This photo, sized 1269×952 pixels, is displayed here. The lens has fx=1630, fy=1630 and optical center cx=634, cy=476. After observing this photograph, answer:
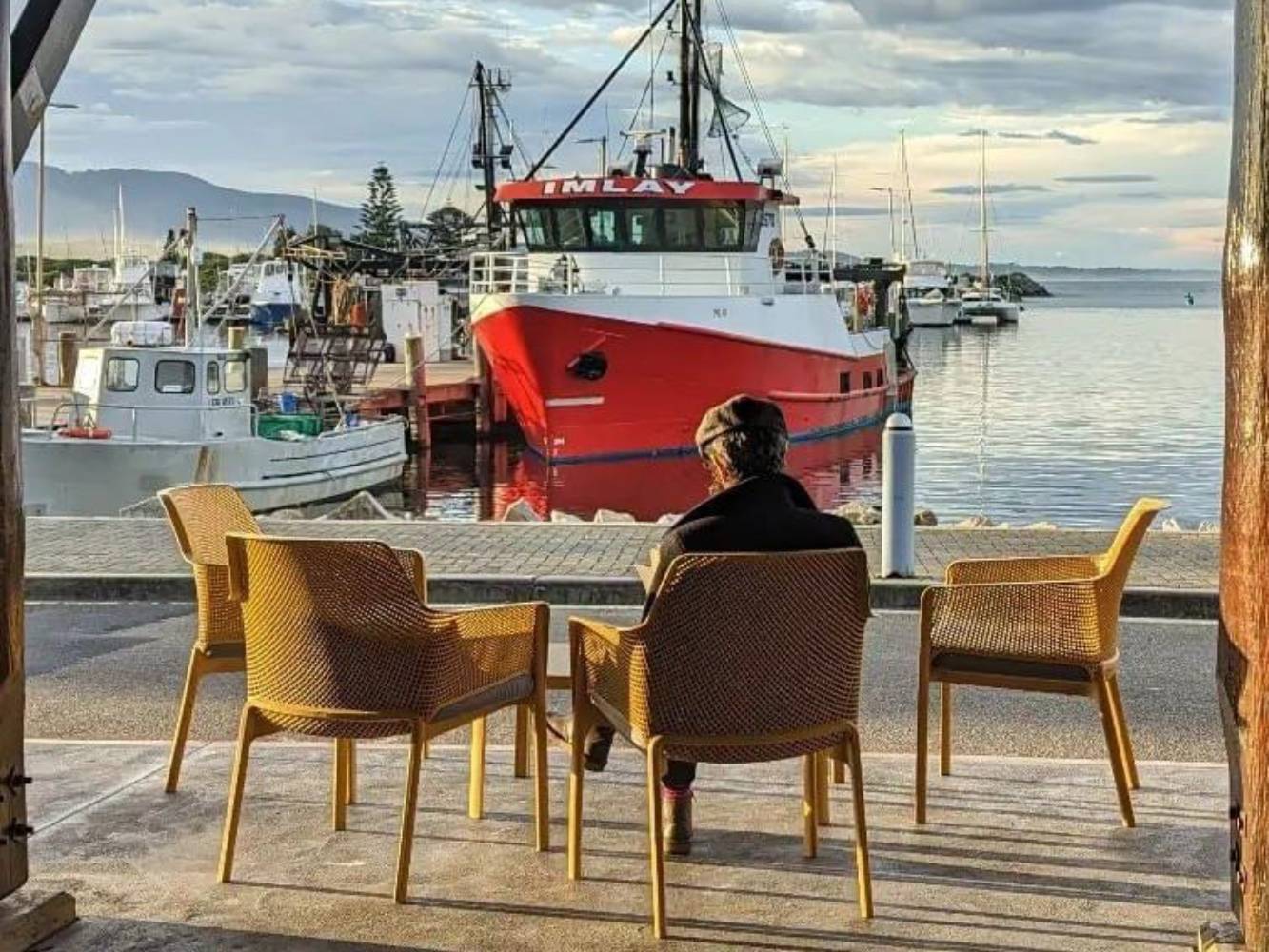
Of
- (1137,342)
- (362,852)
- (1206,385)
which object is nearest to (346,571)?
(362,852)

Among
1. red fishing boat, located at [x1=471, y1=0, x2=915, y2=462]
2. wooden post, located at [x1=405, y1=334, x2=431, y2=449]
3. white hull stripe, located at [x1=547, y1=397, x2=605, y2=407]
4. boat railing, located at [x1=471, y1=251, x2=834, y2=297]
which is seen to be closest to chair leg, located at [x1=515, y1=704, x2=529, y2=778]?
red fishing boat, located at [x1=471, y1=0, x2=915, y2=462]

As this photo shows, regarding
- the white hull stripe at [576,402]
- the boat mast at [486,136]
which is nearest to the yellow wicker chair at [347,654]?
the white hull stripe at [576,402]

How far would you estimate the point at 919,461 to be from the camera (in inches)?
1331

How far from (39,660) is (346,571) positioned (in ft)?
14.6

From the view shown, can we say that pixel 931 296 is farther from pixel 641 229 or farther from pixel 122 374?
pixel 122 374

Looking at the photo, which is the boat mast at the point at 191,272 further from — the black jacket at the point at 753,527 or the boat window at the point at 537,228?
the black jacket at the point at 753,527

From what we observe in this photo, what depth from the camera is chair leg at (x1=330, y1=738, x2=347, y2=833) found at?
489 centimetres

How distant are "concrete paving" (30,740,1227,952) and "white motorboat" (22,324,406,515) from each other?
1696 cm

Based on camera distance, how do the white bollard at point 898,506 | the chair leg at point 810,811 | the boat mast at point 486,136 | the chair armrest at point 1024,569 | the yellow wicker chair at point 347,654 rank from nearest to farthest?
the yellow wicker chair at point 347,654
the chair leg at point 810,811
the chair armrest at point 1024,569
the white bollard at point 898,506
the boat mast at point 486,136

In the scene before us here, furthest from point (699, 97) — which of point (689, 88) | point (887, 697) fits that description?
point (887, 697)

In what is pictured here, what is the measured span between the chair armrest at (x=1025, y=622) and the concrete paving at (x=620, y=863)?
1.69 feet

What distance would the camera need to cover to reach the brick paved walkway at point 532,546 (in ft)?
34.6

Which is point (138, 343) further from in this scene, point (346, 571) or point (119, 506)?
point (346, 571)

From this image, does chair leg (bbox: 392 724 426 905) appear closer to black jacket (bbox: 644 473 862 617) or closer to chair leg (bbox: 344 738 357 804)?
chair leg (bbox: 344 738 357 804)
